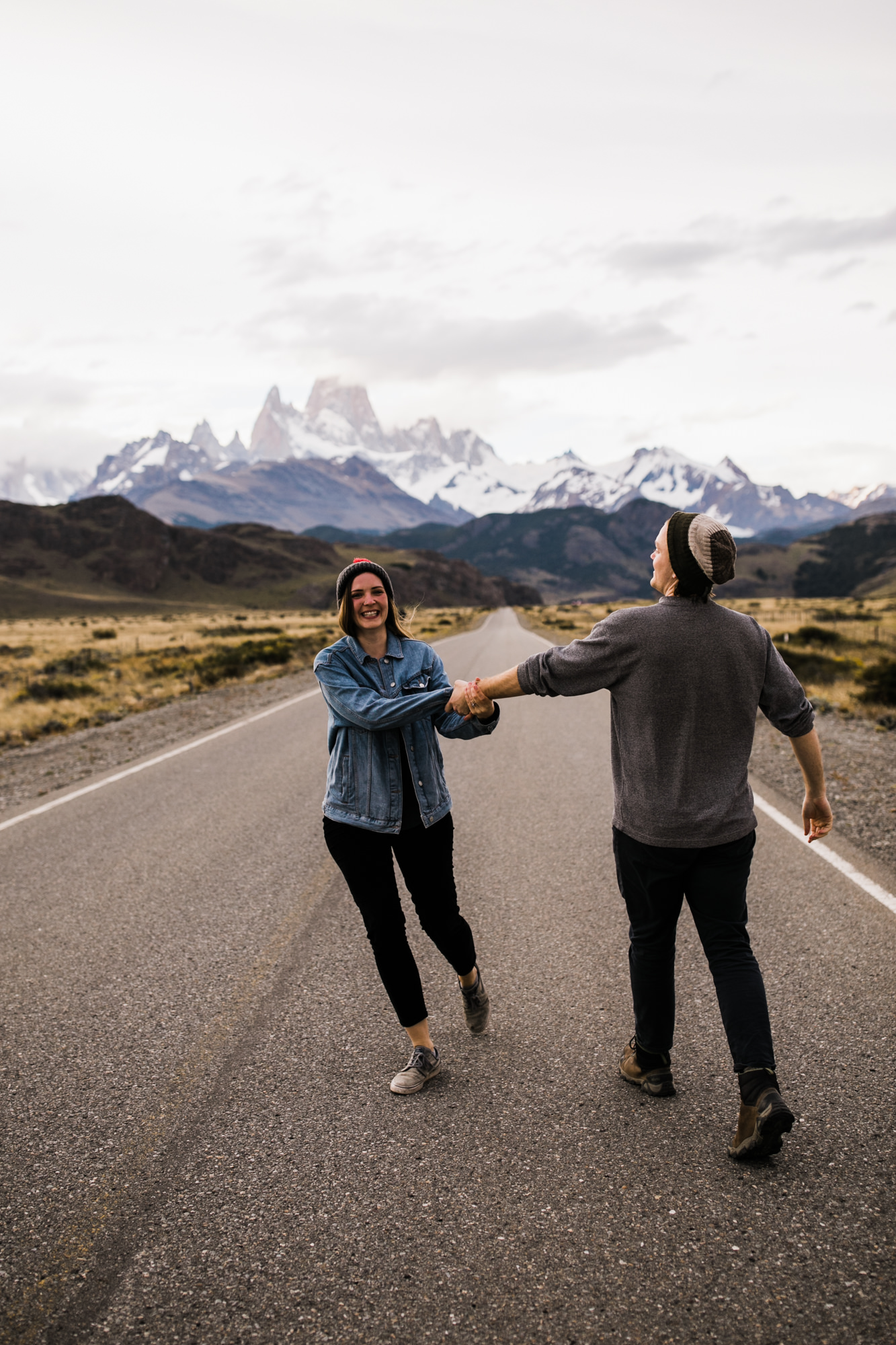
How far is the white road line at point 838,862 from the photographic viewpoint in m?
5.30

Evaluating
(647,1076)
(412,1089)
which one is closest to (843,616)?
(647,1076)

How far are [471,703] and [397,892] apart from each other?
2.81 feet

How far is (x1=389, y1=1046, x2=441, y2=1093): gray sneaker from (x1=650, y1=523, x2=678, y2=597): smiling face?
2204 millimetres

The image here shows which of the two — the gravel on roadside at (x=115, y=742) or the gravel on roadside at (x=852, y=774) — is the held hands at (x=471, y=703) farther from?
the gravel on roadside at (x=115, y=742)

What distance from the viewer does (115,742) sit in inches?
496

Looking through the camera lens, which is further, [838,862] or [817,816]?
[838,862]

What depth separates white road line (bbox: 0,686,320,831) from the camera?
8227 millimetres

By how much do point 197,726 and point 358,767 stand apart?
36.9 ft

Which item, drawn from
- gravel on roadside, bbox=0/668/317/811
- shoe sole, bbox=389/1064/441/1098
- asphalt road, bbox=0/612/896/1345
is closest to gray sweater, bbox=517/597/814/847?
asphalt road, bbox=0/612/896/1345

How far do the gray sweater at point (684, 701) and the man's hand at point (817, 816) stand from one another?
1.29 feet

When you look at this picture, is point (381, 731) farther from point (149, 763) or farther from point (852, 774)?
point (149, 763)

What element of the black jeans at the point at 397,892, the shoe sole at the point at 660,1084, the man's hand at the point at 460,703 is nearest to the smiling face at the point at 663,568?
the man's hand at the point at 460,703

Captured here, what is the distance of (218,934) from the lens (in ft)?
16.4

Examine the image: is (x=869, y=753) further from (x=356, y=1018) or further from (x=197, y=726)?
(x=197, y=726)
